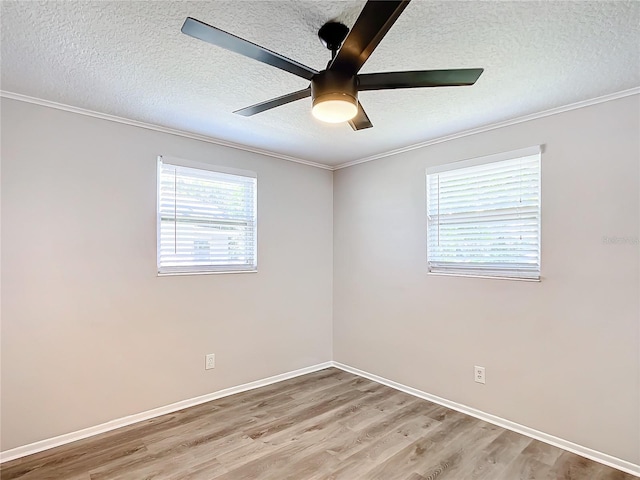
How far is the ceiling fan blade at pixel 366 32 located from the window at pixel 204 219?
2.11 metres

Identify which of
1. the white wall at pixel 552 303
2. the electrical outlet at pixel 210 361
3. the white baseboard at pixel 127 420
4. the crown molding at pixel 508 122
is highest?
the crown molding at pixel 508 122

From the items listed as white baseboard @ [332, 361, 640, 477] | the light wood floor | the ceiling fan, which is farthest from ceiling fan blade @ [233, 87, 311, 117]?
white baseboard @ [332, 361, 640, 477]

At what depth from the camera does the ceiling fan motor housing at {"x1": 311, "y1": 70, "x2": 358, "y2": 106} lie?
1491 millimetres

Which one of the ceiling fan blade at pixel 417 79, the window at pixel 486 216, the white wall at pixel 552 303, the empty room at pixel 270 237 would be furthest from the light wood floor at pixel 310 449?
the ceiling fan blade at pixel 417 79

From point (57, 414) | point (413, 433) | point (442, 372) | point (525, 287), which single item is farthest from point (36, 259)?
point (525, 287)

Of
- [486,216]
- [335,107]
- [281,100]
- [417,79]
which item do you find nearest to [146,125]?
[281,100]

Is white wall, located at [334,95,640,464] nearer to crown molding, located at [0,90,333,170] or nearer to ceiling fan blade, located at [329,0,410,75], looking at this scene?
crown molding, located at [0,90,333,170]

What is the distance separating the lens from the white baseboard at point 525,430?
229 cm

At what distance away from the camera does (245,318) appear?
355 cm

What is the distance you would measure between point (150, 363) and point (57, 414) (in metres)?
0.65

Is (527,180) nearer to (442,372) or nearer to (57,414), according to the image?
(442,372)

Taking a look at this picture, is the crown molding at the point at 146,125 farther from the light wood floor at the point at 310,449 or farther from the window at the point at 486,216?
the light wood floor at the point at 310,449

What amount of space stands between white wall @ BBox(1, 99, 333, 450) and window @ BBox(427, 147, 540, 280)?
5.54ft

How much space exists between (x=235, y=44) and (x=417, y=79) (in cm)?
77
